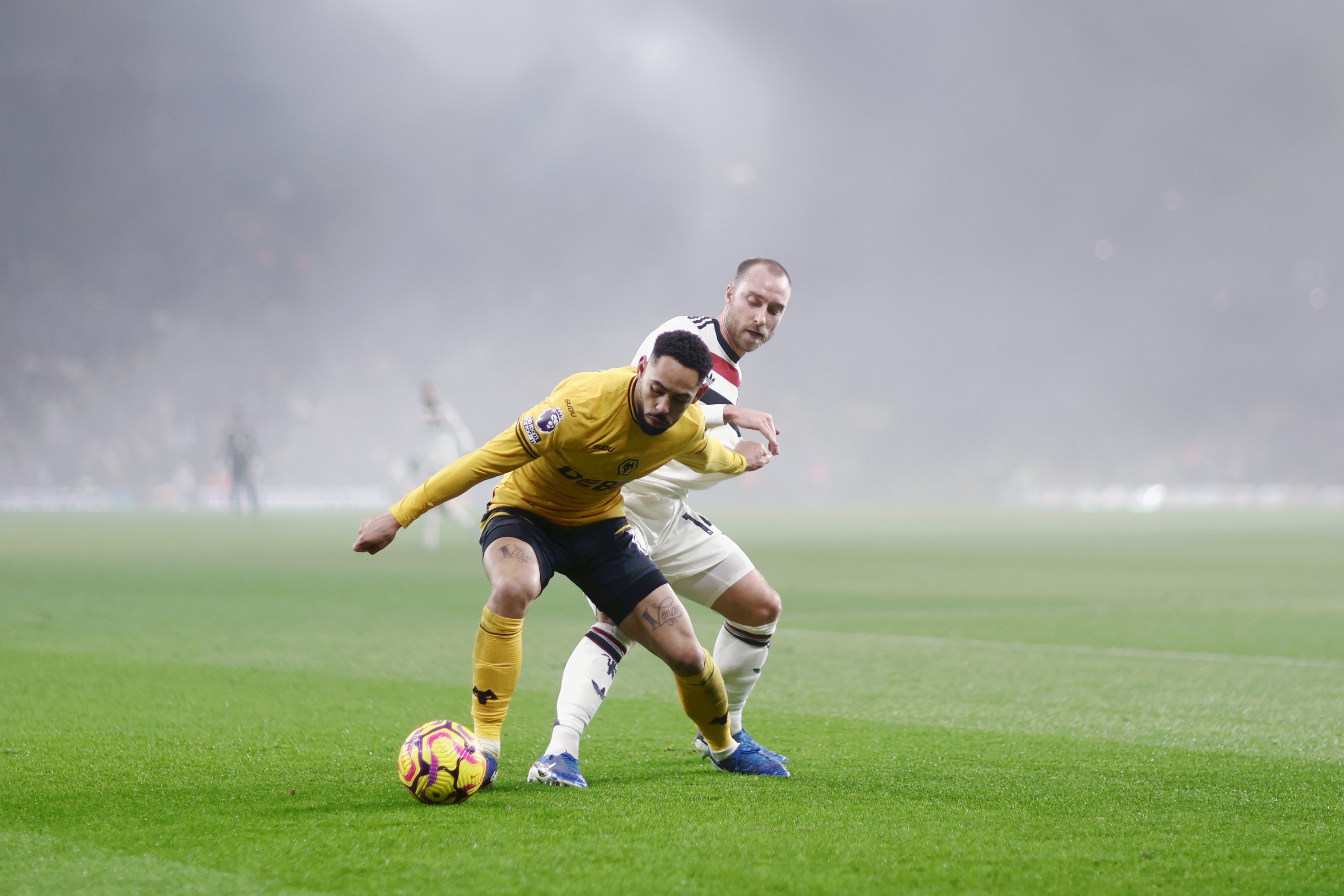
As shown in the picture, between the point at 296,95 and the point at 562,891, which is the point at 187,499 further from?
the point at 562,891

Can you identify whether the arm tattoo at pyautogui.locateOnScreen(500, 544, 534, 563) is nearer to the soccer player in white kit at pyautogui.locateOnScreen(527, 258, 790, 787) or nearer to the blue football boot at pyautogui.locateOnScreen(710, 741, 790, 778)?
the soccer player in white kit at pyautogui.locateOnScreen(527, 258, 790, 787)

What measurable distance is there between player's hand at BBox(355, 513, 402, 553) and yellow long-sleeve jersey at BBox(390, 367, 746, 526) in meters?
0.03

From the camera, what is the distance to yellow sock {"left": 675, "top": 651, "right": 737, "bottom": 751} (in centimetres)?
448

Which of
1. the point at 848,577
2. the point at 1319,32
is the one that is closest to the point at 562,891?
the point at 848,577

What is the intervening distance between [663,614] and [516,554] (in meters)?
0.55

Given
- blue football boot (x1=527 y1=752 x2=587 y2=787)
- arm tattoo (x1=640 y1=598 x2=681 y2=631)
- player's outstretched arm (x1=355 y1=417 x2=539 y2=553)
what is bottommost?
blue football boot (x1=527 y1=752 x2=587 y2=787)

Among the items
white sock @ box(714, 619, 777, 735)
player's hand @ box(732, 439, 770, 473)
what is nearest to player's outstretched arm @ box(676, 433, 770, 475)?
player's hand @ box(732, 439, 770, 473)

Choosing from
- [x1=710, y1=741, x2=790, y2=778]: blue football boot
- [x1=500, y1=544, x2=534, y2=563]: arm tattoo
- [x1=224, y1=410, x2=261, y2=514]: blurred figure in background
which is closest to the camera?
[x1=500, y1=544, x2=534, y2=563]: arm tattoo

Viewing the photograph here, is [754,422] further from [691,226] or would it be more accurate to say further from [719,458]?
[691,226]

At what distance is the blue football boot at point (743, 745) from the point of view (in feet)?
15.2

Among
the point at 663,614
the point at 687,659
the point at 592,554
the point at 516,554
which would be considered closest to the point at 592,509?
the point at 592,554

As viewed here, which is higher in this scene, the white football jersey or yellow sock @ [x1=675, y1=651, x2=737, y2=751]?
the white football jersey

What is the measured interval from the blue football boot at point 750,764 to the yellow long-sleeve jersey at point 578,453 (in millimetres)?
1008

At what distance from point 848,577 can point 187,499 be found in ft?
124
